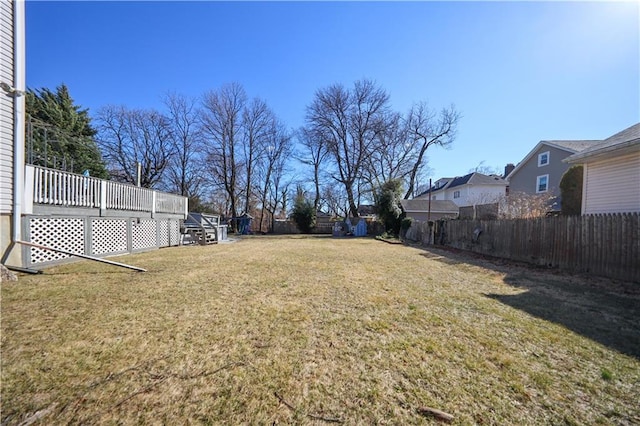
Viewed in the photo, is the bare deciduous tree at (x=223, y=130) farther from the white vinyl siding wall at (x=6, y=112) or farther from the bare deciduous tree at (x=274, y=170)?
the white vinyl siding wall at (x=6, y=112)

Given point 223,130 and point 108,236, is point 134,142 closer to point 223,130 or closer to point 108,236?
point 223,130

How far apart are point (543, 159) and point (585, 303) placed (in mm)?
22156

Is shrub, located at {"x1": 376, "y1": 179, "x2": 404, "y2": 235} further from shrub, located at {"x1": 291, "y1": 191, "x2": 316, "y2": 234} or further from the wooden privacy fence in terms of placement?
the wooden privacy fence

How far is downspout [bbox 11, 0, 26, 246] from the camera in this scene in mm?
5500

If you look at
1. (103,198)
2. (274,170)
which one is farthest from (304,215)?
(103,198)

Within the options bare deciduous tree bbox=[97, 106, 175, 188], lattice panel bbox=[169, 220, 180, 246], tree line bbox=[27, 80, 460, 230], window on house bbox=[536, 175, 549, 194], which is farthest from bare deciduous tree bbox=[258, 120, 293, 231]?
window on house bbox=[536, 175, 549, 194]

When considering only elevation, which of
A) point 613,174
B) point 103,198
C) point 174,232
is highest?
point 613,174

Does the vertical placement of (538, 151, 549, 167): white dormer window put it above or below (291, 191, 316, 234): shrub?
above

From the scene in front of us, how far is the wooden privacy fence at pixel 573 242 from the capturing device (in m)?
5.55

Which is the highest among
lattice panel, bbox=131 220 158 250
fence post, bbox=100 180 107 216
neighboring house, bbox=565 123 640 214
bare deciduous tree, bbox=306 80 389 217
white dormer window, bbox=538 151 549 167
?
bare deciduous tree, bbox=306 80 389 217

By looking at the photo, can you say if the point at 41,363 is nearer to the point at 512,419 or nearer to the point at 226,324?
the point at 226,324

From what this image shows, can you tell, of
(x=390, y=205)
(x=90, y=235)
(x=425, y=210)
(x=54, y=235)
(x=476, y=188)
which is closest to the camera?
(x=54, y=235)

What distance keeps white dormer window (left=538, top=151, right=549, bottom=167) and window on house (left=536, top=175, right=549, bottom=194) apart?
3.41 feet

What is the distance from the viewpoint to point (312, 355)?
2.38 meters
